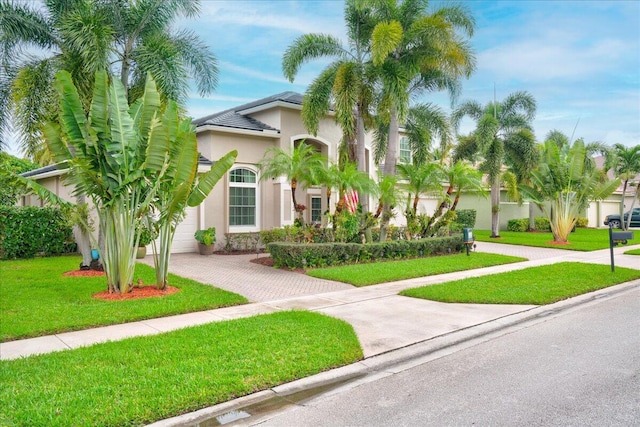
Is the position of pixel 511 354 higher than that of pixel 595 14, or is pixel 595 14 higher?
pixel 595 14

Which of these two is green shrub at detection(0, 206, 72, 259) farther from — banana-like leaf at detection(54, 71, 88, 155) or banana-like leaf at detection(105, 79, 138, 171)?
banana-like leaf at detection(105, 79, 138, 171)

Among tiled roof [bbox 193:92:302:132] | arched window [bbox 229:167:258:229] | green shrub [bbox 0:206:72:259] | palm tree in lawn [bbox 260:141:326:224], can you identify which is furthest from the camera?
arched window [bbox 229:167:258:229]

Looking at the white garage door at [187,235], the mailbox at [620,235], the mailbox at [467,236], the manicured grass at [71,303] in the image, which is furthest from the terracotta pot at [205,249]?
the mailbox at [620,235]

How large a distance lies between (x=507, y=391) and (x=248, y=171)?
1608 centimetres

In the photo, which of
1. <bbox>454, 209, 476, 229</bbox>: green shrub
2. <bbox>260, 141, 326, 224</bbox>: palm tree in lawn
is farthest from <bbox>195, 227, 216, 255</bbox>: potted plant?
<bbox>454, 209, 476, 229</bbox>: green shrub

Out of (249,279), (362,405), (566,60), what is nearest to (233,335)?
(362,405)

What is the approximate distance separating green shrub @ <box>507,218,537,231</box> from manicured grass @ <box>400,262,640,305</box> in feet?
58.5

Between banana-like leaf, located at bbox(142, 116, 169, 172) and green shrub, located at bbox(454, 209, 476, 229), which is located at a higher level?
banana-like leaf, located at bbox(142, 116, 169, 172)

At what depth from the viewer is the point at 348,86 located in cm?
1709

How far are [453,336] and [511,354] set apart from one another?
0.97 m

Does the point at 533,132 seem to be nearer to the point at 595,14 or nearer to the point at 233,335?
the point at 595,14

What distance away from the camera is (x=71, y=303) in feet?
29.7

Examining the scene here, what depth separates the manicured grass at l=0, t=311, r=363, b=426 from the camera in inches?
171

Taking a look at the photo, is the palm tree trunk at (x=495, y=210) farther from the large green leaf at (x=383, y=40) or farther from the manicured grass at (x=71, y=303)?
the manicured grass at (x=71, y=303)
